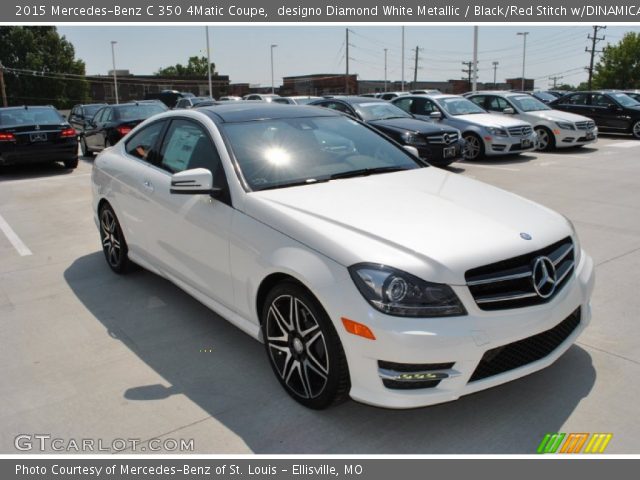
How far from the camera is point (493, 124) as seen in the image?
13.5 metres

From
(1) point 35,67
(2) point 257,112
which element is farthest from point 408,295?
(1) point 35,67

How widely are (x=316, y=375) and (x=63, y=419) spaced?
144 cm

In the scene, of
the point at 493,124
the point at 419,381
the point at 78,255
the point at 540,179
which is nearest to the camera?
the point at 419,381

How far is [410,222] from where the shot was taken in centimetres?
315

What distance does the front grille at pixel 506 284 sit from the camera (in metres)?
2.81

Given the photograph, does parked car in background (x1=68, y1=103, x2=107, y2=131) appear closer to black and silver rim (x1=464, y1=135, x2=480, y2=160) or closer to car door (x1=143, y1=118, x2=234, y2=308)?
black and silver rim (x1=464, y1=135, x2=480, y2=160)

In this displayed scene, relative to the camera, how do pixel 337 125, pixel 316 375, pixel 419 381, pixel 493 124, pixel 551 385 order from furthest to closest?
pixel 493 124, pixel 337 125, pixel 551 385, pixel 316 375, pixel 419 381

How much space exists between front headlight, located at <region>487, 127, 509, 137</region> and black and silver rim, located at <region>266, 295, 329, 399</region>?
1127cm

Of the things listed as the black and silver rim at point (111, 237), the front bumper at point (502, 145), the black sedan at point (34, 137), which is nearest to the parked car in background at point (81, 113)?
the black sedan at point (34, 137)

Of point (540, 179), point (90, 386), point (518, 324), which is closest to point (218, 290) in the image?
point (90, 386)

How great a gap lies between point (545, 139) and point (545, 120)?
1.68ft

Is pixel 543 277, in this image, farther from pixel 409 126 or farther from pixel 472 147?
pixel 472 147

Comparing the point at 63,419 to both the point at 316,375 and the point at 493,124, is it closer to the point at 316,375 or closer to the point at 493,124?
the point at 316,375

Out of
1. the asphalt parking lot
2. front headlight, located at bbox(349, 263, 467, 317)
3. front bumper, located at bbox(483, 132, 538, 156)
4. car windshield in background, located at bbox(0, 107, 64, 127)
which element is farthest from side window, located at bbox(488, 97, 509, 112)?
front headlight, located at bbox(349, 263, 467, 317)
